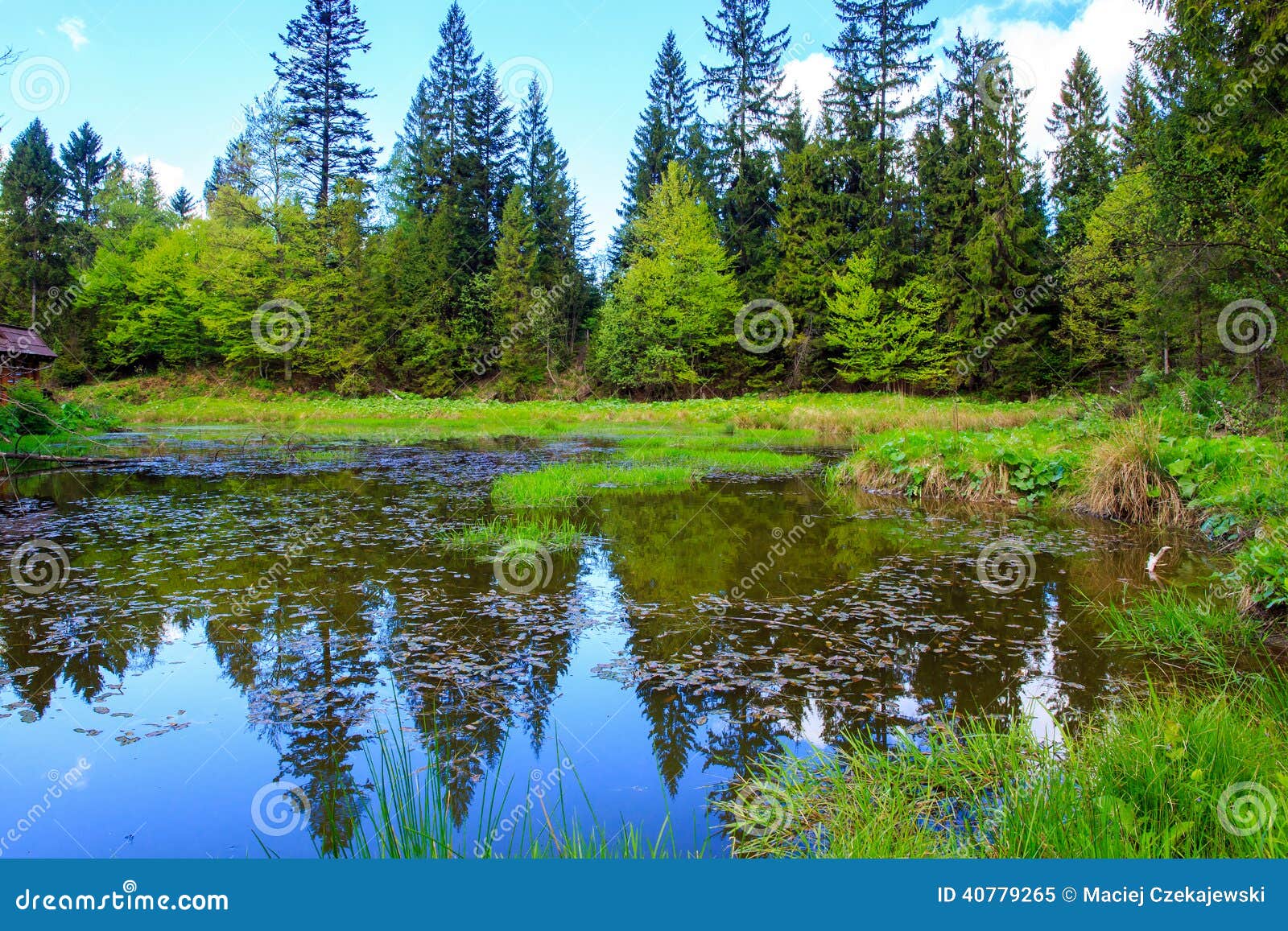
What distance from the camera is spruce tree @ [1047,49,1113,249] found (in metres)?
38.2

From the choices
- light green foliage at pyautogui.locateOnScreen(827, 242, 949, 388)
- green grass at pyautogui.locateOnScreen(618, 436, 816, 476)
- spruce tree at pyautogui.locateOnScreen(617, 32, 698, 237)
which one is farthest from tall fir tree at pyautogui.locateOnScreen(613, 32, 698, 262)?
green grass at pyautogui.locateOnScreen(618, 436, 816, 476)

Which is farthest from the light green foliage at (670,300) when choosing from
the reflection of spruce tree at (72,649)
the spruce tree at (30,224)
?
the spruce tree at (30,224)

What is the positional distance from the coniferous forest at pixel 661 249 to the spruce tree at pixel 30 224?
153mm

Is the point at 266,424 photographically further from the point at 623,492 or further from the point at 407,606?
the point at 407,606

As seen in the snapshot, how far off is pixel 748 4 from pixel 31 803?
47527 mm

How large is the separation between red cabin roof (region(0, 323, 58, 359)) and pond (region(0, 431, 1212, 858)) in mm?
16315

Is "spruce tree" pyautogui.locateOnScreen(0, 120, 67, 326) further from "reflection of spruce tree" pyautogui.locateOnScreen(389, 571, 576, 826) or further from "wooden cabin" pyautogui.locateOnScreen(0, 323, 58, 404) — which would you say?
"reflection of spruce tree" pyautogui.locateOnScreen(389, 571, 576, 826)

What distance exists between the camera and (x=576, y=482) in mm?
12352

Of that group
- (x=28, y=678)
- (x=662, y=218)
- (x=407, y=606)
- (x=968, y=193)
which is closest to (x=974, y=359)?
(x=968, y=193)

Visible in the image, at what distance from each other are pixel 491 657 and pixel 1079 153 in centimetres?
4879

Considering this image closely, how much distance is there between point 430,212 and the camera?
4319 centimetres

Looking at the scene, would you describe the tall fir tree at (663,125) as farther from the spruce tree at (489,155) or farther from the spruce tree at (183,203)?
the spruce tree at (183,203)

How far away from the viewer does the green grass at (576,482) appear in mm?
10984

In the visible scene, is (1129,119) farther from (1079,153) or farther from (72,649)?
(72,649)
